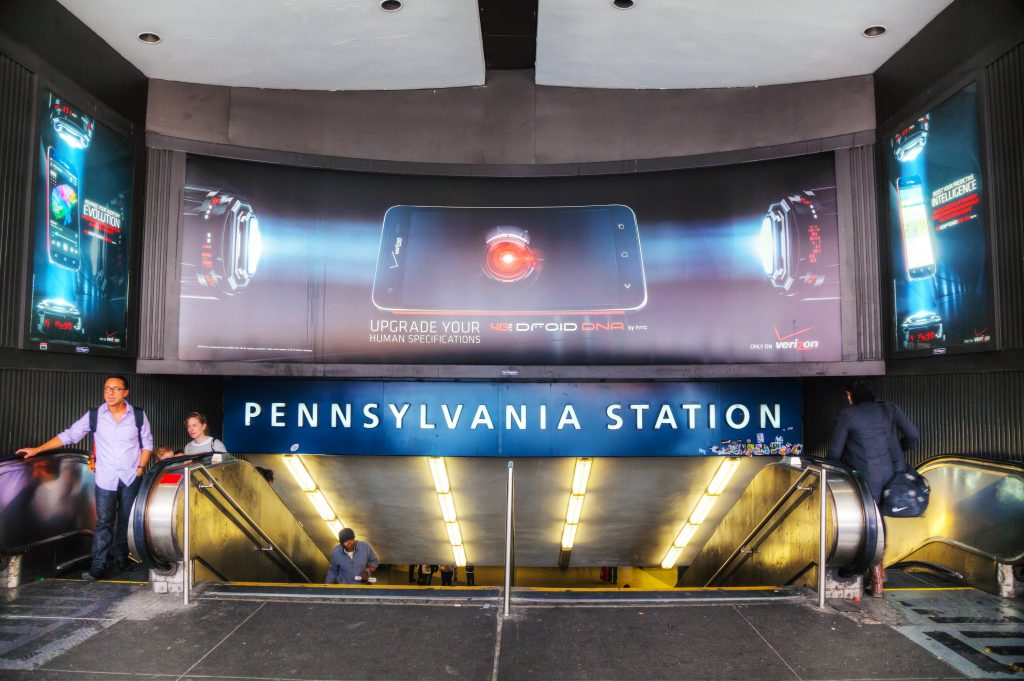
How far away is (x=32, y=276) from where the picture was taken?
206 inches

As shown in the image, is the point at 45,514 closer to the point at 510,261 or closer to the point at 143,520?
the point at 143,520

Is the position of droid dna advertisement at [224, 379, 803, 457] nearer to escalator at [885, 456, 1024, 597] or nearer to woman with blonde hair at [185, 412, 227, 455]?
escalator at [885, 456, 1024, 597]

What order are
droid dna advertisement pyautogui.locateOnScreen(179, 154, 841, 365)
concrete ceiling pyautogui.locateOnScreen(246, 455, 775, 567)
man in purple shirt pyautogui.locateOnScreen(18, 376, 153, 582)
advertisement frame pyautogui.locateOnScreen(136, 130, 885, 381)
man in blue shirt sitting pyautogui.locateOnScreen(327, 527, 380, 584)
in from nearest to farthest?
man in purple shirt pyautogui.locateOnScreen(18, 376, 153, 582)
man in blue shirt sitting pyautogui.locateOnScreen(327, 527, 380, 584)
advertisement frame pyautogui.locateOnScreen(136, 130, 885, 381)
droid dna advertisement pyautogui.locateOnScreen(179, 154, 841, 365)
concrete ceiling pyautogui.locateOnScreen(246, 455, 775, 567)

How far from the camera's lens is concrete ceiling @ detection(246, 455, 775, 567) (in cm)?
822

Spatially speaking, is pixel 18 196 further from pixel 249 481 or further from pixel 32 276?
pixel 249 481

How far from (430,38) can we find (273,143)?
216cm

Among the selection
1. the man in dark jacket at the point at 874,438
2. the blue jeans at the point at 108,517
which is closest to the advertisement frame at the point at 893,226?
the man in dark jacket at the point at 874,438

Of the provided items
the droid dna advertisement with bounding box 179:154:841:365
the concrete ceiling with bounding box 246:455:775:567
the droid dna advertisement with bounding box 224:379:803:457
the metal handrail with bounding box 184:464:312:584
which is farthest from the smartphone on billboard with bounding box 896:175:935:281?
the metal handrail with bounding box 184:464:312:584

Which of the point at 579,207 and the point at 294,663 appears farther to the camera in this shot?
the point at 579,207

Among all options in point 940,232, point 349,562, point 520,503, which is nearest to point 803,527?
point 940,232

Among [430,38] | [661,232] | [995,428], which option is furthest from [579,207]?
[995,428]

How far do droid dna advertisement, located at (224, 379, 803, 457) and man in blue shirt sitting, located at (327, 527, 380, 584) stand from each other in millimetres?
1650

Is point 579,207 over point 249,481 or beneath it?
over

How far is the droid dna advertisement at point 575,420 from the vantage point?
775 centimetres
